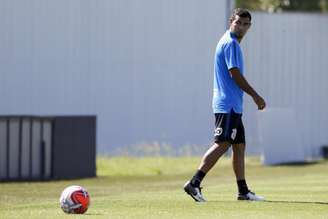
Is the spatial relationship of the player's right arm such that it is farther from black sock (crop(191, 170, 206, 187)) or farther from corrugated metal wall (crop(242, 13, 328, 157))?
corrugated metal wall (crop(242, 13, 328, 157))

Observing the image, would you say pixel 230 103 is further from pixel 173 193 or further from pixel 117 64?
pixel 117 64

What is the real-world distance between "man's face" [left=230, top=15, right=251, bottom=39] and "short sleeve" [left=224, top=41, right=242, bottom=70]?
13 cm

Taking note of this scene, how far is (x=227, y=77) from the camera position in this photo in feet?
42.7

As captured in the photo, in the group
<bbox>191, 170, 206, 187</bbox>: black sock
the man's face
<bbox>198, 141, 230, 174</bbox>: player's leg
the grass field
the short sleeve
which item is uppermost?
the man's face

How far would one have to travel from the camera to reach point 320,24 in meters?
31.1

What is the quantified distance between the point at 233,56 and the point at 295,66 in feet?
59.3

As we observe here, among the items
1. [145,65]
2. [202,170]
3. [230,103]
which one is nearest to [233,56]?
[230,103]

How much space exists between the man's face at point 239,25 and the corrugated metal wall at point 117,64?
15.2m

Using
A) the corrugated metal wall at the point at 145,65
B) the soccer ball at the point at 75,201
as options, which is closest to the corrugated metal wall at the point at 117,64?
the corrugated metal wall at the point at 145,65

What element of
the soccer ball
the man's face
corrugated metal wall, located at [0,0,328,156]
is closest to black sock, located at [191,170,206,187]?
the man's face

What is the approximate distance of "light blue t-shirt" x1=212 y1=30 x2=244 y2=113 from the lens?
42.2 ft

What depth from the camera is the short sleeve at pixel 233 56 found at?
42.1 feet

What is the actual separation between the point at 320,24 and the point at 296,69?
58.7 inches

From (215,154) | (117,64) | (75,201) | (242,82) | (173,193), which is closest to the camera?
(75,201)
